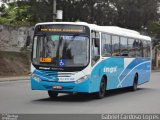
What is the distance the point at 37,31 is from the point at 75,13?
32.8 meters

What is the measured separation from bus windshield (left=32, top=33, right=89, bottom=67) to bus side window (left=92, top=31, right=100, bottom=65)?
A: 1.34ft

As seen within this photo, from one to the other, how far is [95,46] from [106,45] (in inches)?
55.0

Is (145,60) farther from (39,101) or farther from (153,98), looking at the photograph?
(39,101)

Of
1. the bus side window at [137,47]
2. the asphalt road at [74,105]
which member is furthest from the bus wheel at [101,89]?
the bus side window at [137,47]

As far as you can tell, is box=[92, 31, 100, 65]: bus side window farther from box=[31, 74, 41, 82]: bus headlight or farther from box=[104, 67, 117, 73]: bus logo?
box=[31, 74, 41, 82]: bus headlight

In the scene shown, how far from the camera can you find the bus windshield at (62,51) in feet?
61.9

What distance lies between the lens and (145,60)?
28.0m

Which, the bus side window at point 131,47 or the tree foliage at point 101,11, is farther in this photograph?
the tree foliage at point 101,11

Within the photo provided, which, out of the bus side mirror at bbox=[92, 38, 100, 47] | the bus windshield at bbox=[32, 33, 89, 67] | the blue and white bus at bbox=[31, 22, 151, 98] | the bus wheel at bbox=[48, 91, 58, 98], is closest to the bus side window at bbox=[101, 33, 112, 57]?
the blue and white bus at bbox=[31, 22, 151, 98]

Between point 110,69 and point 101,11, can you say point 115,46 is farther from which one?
point 101,11

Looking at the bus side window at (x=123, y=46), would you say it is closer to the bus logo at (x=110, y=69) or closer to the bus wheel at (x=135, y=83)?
the bus logo at (x=110, y=69)

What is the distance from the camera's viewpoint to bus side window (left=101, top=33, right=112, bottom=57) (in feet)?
67.5

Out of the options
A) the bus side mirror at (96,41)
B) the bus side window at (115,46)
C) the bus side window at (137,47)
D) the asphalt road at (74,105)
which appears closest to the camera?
the asphalt road at (74,105)

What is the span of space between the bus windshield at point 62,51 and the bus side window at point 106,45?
1578 millimetres
